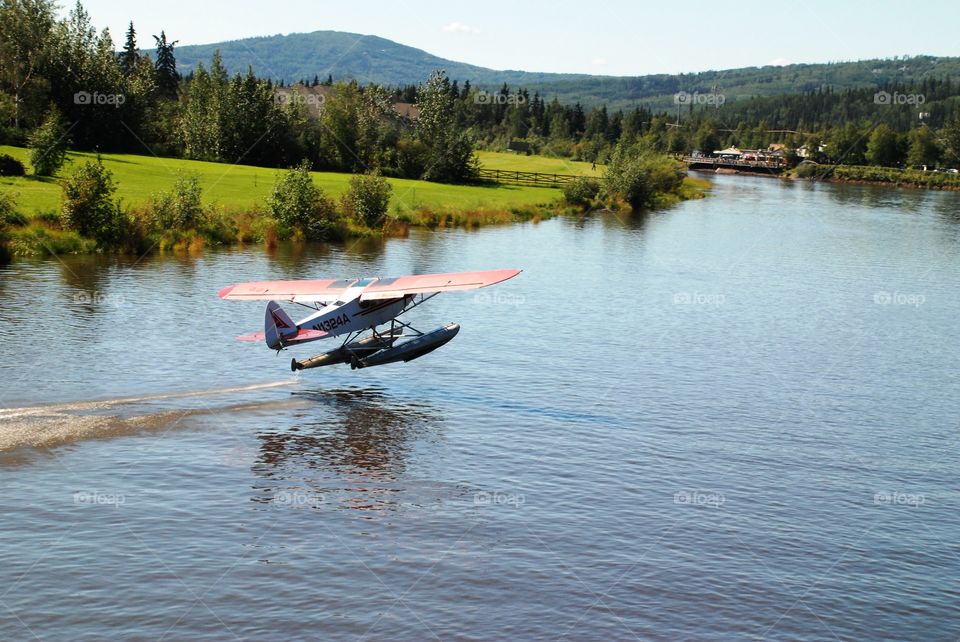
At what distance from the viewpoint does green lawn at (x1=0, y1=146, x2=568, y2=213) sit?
5922 centimetres

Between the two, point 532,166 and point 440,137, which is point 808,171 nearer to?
point 532,166

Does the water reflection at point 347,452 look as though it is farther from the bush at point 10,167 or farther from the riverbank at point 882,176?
the riverbank at point 882,176

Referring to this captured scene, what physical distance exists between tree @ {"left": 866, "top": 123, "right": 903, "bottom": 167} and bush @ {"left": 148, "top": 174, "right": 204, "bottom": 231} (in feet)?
556

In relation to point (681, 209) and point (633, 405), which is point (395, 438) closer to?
point (633, 405)

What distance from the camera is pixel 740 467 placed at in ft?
86.6

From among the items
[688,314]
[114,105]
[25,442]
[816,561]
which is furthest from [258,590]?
[114,105]

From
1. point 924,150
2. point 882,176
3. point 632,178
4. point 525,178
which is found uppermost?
point 924,150

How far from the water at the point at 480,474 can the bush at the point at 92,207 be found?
5.09m

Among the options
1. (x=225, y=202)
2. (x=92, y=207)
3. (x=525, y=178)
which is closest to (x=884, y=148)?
(x=525, y=178)

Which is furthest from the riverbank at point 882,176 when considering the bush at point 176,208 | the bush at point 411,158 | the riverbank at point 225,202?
the bush at point 176,208

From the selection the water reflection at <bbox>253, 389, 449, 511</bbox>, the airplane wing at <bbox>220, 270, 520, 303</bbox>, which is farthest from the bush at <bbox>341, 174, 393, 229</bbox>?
the water reflection at <bbox>253, 389, 449, 511</bbox>

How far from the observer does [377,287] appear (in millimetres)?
29547

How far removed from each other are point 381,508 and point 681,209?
277 feet

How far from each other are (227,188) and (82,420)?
49.7 m
